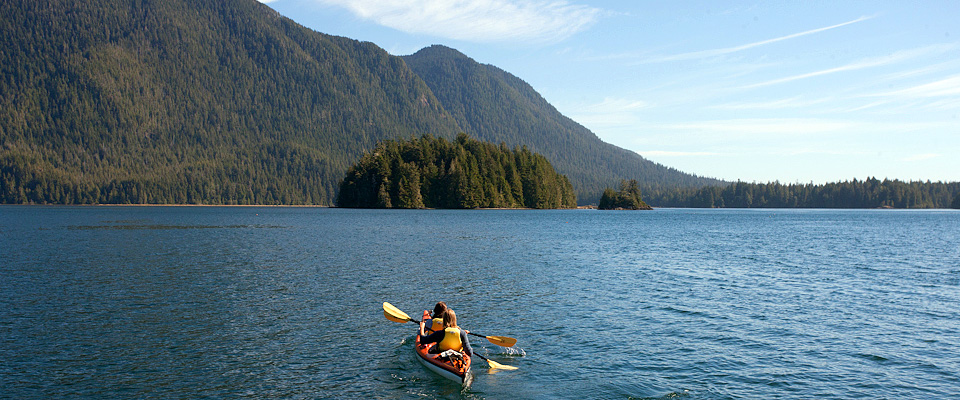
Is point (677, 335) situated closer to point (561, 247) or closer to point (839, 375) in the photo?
point (839, 375)

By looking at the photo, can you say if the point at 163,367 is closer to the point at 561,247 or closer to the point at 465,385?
the point at 465,385

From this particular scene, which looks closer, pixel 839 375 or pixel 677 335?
pixel 839 375

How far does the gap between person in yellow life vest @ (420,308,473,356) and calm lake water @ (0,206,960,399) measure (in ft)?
3.74

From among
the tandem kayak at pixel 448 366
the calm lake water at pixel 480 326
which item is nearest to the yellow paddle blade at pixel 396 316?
the calm lake water at pixel 480 326

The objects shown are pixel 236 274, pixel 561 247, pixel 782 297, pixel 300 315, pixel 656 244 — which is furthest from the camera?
pixel 656 244

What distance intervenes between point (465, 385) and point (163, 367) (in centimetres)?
1118

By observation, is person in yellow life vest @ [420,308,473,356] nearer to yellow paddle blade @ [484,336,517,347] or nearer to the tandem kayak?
the tandem kayak

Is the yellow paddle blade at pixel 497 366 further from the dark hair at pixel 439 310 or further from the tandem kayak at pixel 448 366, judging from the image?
the dark hair at pixel 439 310

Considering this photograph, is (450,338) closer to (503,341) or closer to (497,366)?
(497,366)

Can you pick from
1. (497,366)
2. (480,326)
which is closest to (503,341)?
(497,366)

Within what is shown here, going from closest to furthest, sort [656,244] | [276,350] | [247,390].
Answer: [247,390] < [276,350] < [656,244]

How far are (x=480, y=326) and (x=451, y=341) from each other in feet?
23.0

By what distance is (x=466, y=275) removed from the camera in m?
46.2

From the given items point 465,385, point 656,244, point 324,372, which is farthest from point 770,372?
point 656,244
